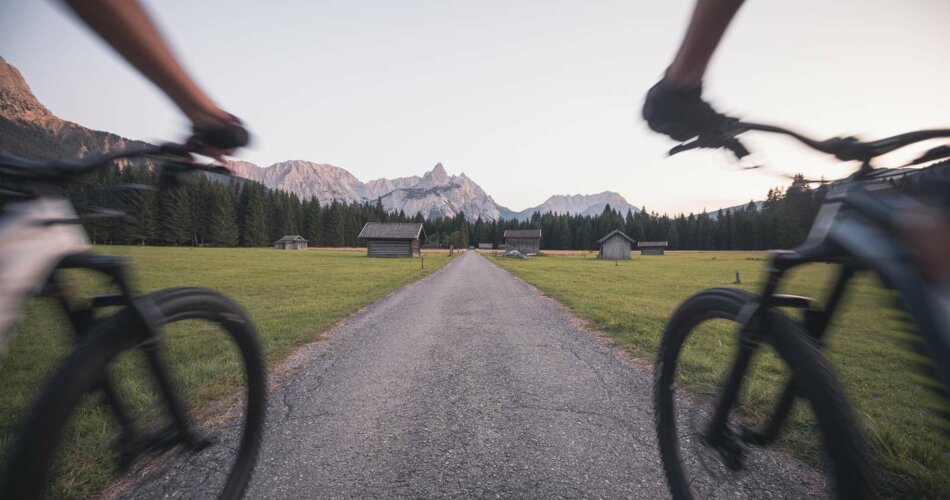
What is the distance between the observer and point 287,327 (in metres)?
7.58

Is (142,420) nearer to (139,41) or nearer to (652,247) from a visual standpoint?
(139,41)

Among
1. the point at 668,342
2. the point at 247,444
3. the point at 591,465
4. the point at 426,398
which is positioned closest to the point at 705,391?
the point at 591,465

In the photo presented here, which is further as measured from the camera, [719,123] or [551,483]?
[551,483]

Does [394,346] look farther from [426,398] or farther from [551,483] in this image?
[551,483]

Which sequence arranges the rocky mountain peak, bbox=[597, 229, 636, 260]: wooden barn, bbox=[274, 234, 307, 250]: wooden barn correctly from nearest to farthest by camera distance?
1. the rocky mountain peak
2. bbox=[597, 229, 636, 260]: wooden barn
3. bbox=[274, 234, 307, 250]: wooden barn

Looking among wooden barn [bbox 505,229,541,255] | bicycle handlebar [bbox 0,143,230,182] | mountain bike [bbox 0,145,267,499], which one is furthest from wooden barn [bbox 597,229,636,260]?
bicycle handlebar [bbox 0,143,230,182]

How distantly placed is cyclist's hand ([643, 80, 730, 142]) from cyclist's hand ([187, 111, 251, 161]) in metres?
1.89

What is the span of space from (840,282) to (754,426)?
3.42 ft

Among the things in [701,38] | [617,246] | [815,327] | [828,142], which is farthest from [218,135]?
[617,246]

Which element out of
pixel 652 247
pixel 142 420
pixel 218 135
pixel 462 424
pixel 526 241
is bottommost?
pixel 462 424

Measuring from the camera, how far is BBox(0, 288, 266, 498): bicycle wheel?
113cm

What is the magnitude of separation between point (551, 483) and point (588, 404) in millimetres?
1419

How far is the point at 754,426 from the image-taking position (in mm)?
2053

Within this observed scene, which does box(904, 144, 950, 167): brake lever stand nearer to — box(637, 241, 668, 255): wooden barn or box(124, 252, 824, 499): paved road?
box(124, 252, 824, 499): paved road
